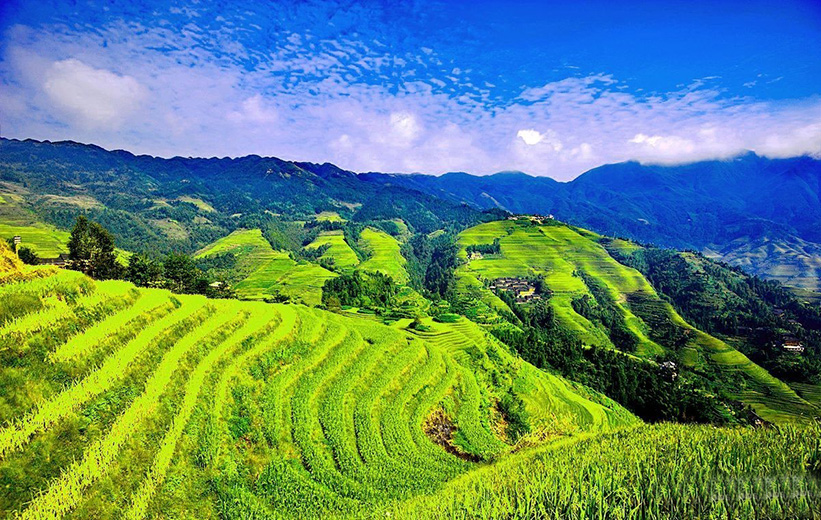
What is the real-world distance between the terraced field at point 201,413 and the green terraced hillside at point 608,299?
64390mm

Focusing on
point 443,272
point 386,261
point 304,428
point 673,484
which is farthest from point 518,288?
point 673,484

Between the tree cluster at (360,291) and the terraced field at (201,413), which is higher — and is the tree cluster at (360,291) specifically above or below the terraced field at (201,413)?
below

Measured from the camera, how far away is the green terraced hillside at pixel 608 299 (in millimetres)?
79188

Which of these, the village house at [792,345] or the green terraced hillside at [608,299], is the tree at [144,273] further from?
the village house at [792,345]

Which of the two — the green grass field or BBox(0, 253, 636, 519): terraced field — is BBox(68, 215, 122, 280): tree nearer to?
BBox(0, 253, 636, 519): terraced field

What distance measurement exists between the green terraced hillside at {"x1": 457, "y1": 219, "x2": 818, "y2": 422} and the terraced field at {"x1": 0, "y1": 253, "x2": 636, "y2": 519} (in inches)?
2535

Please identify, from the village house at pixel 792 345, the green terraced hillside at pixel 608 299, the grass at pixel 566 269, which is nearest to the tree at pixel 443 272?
the green terraced hillside at pixel 608 299

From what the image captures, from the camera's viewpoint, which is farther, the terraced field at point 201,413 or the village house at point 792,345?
the village house at point 792,345

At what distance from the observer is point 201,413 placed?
16.9 m

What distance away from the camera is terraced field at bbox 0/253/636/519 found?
12.4m

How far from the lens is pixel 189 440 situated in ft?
50.5

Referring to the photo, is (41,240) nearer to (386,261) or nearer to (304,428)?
(386,261)

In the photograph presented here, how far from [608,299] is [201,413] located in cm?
14118

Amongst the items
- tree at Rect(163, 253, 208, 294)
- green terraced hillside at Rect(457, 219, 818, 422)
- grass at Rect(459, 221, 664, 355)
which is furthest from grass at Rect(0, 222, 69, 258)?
grass at Rect(459, 221, 664, 355)
